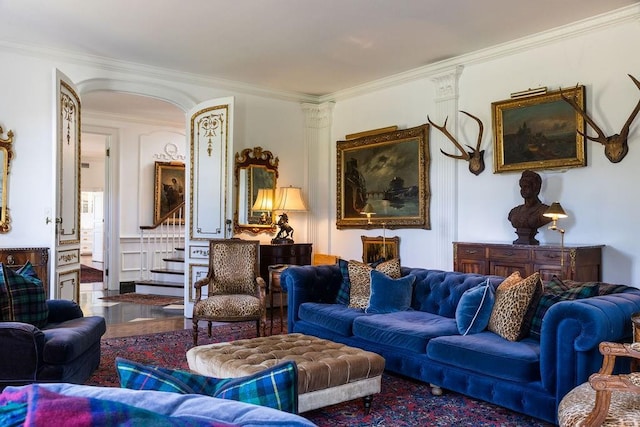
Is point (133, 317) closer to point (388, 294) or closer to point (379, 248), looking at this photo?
point (379, 248)

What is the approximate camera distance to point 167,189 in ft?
30.5

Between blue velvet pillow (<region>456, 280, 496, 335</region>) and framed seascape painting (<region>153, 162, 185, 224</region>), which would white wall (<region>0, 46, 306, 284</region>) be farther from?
blue velvet pillow (<region>456, 280, 496, 335</region>)

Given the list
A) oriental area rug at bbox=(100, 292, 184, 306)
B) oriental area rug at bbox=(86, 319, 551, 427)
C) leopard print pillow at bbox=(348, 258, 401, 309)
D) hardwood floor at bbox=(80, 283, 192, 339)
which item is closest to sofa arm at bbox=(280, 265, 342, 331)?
leopard print pillow at bbox=(348, 258, 401, 309)

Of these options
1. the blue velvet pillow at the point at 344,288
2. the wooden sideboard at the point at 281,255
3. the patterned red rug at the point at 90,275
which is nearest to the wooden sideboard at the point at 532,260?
the blue velvet pillow at the point at 344,288

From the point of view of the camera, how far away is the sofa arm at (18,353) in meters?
2.95

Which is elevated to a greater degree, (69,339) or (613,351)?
(613,351)

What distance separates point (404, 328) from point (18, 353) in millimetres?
2397

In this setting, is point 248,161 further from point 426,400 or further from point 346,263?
point 426,400

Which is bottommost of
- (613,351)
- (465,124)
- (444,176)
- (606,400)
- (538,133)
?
(606,400)

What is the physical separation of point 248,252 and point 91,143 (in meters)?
7.46

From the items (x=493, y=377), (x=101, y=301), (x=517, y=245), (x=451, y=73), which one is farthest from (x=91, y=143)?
(x=493, y=377)

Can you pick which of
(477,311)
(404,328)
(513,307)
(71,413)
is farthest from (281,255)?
(71,413)

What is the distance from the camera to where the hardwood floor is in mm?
5574

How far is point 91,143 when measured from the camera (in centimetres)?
1145
